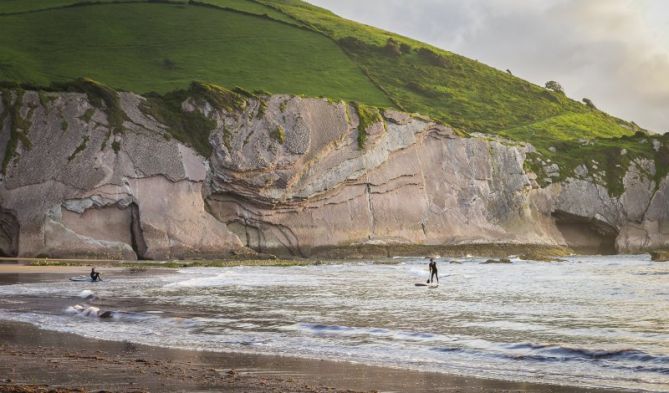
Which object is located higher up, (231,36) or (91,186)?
(231,36)

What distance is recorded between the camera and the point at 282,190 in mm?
63125

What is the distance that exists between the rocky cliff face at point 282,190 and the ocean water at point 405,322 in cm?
2297

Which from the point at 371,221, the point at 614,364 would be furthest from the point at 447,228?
the point at 614,364

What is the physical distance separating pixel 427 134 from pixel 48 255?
3853cm

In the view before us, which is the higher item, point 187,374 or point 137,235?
point 137,235

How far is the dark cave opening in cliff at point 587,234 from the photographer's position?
82500 millimetres

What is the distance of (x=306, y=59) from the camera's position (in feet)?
346

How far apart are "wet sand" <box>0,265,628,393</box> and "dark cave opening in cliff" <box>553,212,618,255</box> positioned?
2871 inches

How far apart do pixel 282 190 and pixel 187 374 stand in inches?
2031

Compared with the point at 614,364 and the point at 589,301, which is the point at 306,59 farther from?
the point at 614,364

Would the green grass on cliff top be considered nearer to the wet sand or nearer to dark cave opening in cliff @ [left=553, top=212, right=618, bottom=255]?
dark cave opening in cliff @ [left=553, top=212, right=618, bottom=255]

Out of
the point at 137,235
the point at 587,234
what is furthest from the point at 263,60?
the point at 137,235

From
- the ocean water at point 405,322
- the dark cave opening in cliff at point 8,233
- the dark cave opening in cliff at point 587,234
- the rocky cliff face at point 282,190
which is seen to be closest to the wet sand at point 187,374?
the ocean water at point 405,322

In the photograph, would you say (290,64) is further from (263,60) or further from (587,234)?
(587,234)
